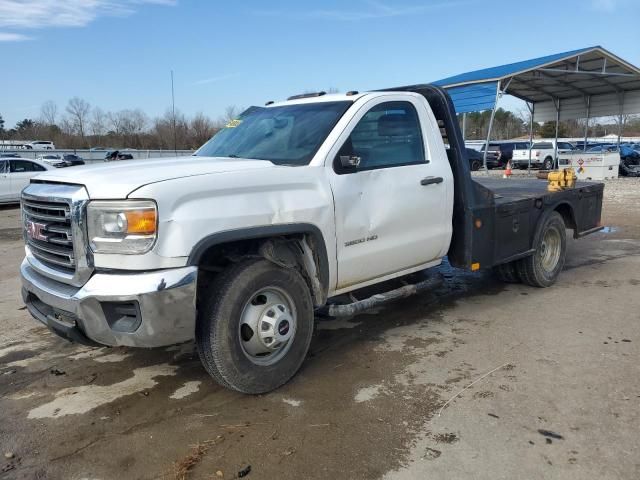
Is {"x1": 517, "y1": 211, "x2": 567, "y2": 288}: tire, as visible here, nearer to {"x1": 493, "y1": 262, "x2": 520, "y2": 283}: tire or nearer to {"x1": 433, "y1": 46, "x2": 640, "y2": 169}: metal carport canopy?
{"x1": 493, "y1": 262, "x2": 520, "y2": 283}: tire

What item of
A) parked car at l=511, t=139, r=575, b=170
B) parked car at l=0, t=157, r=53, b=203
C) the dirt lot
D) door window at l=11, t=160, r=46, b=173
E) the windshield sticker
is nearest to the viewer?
the dirt lot

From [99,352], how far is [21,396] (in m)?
0.84

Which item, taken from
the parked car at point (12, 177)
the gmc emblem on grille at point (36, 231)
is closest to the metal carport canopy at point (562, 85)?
the parked car at point (12, 177)

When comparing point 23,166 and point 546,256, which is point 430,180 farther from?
point 23,166

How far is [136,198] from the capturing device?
10.2 ft

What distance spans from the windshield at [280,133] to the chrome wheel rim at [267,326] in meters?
0.99

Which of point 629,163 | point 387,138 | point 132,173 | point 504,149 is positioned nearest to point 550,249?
point 387,138

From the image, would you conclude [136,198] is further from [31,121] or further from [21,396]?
[31,121]

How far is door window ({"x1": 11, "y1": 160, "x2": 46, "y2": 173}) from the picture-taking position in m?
17.2

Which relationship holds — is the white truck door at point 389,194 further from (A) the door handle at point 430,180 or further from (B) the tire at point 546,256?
(B) the tire at point 546,256

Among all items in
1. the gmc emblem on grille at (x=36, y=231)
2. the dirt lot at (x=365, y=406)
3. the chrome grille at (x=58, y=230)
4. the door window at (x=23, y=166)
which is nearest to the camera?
the dirt lot at (x=365, y=406)

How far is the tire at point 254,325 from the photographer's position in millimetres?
3438

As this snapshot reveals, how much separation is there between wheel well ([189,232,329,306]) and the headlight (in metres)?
0.36

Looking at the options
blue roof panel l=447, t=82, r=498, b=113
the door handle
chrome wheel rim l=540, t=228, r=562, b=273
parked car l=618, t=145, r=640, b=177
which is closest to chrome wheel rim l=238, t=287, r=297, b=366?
the door handle
